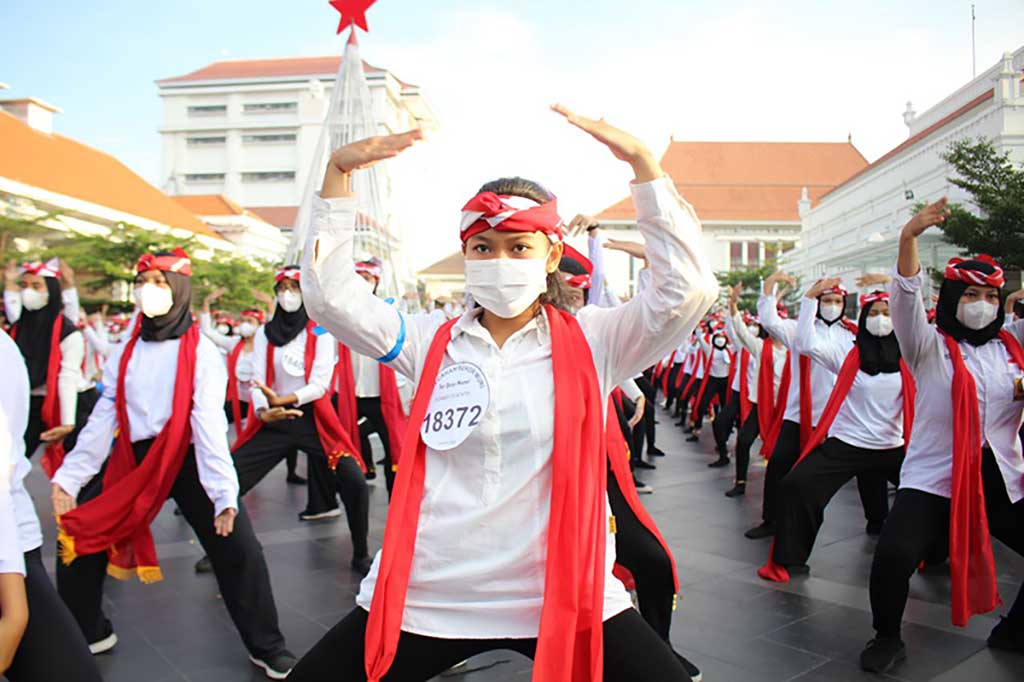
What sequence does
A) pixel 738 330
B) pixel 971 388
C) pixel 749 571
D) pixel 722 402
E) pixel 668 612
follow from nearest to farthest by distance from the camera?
pixel 668 612 < pixel 971 388 < pixel 749 571 < pixel 738 330 < pixel 722 402

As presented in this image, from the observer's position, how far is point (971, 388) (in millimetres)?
4316

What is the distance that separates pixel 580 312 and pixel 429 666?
1.10 meters

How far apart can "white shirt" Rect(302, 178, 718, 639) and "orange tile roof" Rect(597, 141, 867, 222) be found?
79.2 metres

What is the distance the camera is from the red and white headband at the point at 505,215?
2.31 m

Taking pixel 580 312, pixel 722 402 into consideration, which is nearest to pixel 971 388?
pixel 580 312

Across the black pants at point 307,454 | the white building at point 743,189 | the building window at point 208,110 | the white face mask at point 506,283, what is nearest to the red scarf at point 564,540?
the white face mask at point 506,283

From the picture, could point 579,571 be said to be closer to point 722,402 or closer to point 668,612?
point 668,612

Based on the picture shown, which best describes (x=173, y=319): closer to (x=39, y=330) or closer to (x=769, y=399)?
(x=39, y=330)

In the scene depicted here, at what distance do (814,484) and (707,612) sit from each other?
1119 millimetres

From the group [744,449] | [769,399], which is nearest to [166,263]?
[769,399]

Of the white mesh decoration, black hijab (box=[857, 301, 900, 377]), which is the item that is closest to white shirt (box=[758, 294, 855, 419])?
black hijab (box=[857, 301, 900, 377])

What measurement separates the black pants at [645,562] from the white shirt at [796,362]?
132 inches

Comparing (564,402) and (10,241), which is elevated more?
(10,241)

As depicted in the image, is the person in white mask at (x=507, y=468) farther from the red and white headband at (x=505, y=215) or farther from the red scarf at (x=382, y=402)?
the red scarf at (x=382, y=402)
